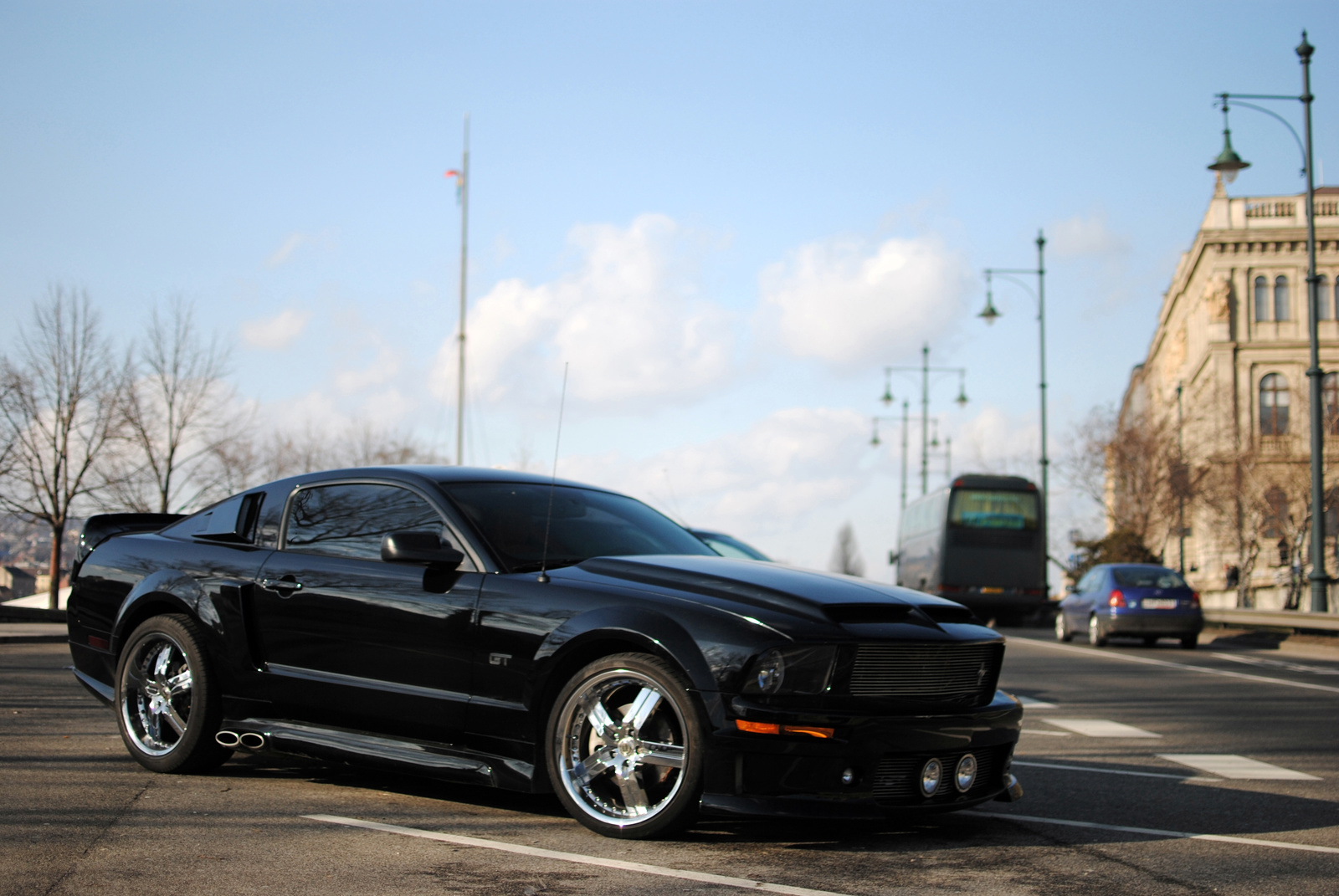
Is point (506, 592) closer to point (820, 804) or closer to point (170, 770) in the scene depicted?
point (820, 804)

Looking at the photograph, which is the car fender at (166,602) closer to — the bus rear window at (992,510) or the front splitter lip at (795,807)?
the front splitter lip at (795,807)

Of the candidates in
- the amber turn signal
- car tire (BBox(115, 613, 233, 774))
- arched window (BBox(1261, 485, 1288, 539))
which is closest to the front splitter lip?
the amber turn signal

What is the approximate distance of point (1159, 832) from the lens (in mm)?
5355

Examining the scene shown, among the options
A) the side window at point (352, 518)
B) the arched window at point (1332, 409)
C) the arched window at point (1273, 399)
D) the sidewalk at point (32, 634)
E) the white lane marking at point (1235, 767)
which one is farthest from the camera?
the arched window at point (1273, 399)

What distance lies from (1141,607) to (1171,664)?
4945 mm

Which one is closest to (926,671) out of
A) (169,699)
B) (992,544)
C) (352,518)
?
(352,518)

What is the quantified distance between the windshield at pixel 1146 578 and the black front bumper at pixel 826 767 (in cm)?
1914

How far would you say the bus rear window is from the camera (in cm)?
3478

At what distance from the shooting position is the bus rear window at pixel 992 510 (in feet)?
114

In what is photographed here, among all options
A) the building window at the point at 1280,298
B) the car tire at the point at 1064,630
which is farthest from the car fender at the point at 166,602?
the building window at the point at 1280,298

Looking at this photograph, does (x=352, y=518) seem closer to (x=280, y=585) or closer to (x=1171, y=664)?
(x=280, y=585)

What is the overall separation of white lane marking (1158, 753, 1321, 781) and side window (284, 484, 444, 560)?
4654 millimetres

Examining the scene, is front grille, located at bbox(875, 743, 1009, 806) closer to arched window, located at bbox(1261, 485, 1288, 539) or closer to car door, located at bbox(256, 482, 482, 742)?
car door, located at bbox(256, 482, 482, 742)

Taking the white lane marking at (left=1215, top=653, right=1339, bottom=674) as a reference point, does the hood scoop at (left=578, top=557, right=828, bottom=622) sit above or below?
above
